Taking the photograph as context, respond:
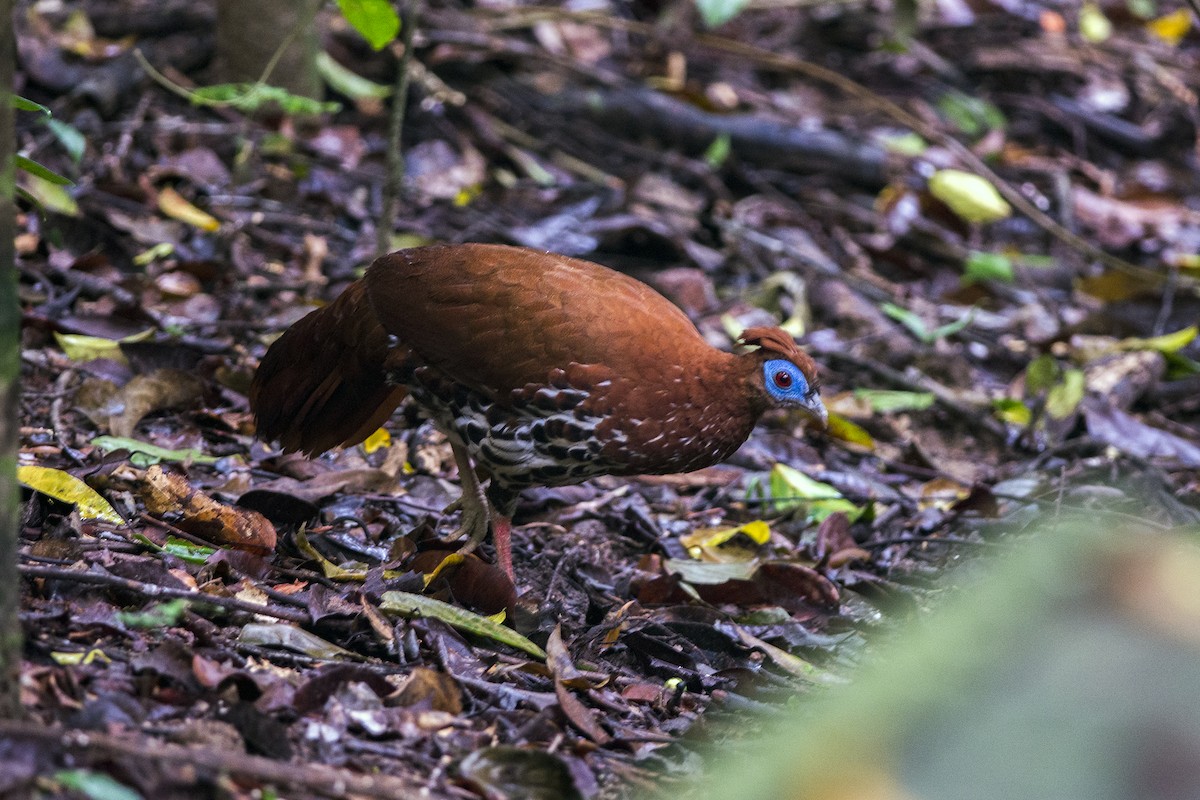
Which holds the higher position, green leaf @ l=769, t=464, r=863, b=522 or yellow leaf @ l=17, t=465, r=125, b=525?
yellow leaf @ l=17, t=465, r=125, b=525

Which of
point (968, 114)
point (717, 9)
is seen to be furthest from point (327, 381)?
point (968, 114)

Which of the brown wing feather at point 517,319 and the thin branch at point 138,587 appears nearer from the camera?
the thin branch at point 138,587

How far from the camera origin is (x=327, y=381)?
4156 mm

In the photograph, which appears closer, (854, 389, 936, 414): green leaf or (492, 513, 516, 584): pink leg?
(492, 513, 516, 584): pink leg

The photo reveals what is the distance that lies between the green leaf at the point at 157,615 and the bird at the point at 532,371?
114 cm

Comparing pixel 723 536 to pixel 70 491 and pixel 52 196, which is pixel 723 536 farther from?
pixel 52 196

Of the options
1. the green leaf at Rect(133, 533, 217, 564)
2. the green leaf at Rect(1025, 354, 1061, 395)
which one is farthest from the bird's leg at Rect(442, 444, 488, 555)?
the green leaf at Rect(1025, 354, 1061, 395)

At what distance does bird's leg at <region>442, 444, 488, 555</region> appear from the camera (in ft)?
14.1

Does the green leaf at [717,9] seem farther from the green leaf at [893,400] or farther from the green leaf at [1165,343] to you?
the green leaf at [1165,343]

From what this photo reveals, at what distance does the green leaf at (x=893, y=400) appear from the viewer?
588 cm

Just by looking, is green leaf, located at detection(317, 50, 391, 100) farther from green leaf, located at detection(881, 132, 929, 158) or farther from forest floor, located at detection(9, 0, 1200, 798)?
green leaf, located at detection(881, 132, 929, 158)

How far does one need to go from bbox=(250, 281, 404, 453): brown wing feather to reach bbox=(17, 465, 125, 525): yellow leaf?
0.73 m

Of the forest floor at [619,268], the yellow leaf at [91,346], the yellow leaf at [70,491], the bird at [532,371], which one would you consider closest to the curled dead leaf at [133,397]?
the forest floor at [619,268]

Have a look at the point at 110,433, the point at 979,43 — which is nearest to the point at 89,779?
the point at 110,433
